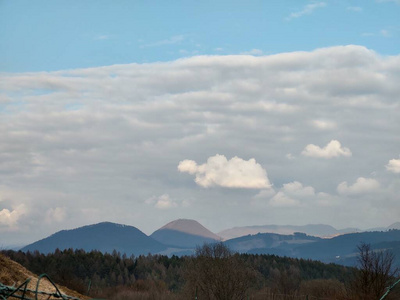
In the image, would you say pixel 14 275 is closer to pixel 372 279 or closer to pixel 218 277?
pixel 372 279

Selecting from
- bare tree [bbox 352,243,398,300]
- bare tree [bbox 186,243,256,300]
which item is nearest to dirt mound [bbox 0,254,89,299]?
bare tree [bbox 352,243,398,300]

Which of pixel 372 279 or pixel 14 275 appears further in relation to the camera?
pixel 372 279

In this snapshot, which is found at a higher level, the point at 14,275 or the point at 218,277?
the point at 14,275

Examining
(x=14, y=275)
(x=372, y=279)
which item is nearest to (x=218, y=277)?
(x=372, y=279)

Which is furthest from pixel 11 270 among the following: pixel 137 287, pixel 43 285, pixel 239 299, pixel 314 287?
pixel 314 287

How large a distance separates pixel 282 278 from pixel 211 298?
113373 mm

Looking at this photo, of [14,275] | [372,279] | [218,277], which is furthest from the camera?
[218,277]

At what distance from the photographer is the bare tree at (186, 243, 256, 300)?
290 ft

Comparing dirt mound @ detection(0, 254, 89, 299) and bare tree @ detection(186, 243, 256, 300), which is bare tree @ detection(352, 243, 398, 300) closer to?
dirt mound @ detection(0, 254, 89, 299)

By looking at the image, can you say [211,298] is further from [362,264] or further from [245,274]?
[362,264]

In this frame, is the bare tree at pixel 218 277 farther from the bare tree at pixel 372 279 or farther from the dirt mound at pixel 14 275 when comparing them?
the dirt mound at pixel 14 275

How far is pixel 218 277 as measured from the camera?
89.8 meters

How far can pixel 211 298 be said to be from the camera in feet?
297

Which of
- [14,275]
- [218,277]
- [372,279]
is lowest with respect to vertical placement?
[372,279]
